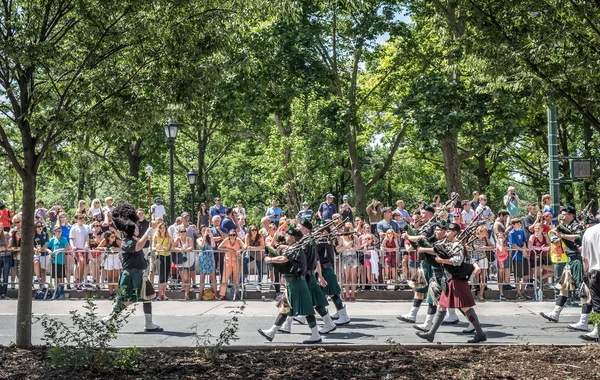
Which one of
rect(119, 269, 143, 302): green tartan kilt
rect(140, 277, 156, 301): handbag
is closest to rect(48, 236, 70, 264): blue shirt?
rect(119, 269, 143, 302): green tartan kilt

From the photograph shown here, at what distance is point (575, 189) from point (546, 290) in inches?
1050

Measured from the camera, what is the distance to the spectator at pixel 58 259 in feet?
54.1

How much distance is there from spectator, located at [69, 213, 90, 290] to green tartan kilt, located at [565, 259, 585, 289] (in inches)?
419

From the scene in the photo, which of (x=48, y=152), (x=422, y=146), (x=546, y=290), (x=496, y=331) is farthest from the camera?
(x=422, y=146)

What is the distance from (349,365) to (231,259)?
8.49 meters

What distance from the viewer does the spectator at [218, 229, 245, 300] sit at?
16.3m

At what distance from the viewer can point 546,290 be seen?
1592 cm

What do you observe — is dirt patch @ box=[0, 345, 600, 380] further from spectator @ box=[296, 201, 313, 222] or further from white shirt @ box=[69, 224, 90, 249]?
white shirt @ box=[69, 224, 90, 249]

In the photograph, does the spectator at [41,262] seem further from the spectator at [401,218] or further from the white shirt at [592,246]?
the white shirt at [592,246]

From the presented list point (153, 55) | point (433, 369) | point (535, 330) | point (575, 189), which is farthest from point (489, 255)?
point (575, 189)

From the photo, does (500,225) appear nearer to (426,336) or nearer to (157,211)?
(426,336)

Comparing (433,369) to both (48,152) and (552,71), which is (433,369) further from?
(48,152)

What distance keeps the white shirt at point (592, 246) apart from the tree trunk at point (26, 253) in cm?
734

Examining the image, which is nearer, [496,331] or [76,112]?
[76,112]
